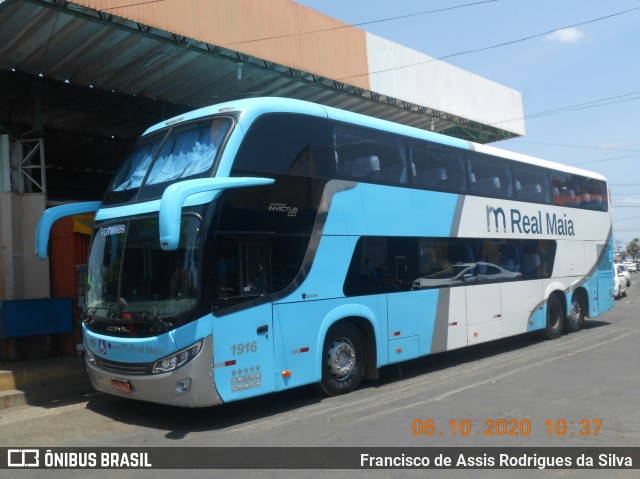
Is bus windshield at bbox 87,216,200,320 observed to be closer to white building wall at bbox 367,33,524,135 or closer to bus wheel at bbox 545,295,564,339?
bus wheel at bbox 545,295,564,339

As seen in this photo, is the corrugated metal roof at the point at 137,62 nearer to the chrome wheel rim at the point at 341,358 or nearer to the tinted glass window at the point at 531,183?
the tinted glass window at the point at 531,183

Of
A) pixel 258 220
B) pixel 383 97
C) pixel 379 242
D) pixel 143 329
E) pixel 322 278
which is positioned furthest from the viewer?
pixel 383 97

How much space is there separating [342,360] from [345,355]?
9cm

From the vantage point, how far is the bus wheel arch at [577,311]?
14.7 meters

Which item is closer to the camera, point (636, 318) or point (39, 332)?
point (39, 332)

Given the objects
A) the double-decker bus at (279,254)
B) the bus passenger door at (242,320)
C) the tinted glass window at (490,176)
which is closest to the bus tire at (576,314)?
the double-decker bus at (279,254)

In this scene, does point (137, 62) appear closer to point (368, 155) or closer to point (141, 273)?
point (368, 155)

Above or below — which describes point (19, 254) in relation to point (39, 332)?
above

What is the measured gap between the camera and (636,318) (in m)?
18.0

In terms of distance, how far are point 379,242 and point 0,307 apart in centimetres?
672

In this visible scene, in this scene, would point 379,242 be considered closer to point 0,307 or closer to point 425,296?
point 425,296

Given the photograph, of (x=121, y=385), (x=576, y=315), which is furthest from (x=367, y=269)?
(x=576, y=315)

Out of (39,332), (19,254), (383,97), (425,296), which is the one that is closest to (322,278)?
(425,296)

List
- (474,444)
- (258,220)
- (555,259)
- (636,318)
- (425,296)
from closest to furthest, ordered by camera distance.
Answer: (474,444) < (258,220) < (425,296) < (555,259) < (636,318)
